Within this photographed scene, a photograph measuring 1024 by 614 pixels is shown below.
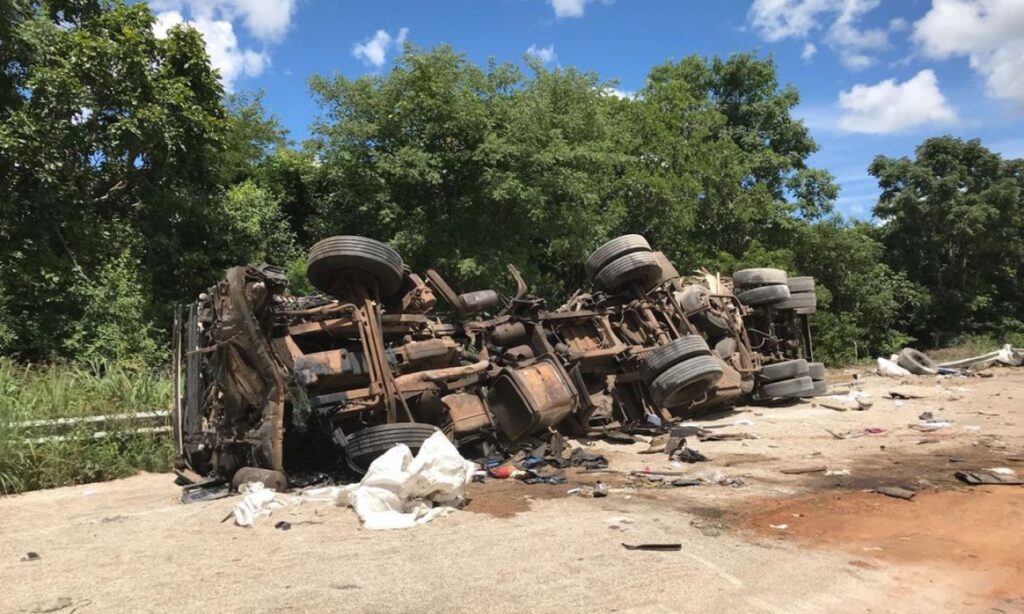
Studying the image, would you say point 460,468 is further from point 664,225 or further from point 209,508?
point 664,225

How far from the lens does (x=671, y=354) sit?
8.03m

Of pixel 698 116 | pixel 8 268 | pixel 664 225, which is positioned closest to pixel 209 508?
pixel 8 268

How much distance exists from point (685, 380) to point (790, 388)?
3.13m

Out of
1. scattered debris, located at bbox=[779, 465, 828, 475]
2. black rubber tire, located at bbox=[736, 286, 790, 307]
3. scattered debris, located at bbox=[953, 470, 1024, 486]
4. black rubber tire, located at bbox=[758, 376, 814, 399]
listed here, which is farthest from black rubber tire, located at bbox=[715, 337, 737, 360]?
scattered debris, located at bbox=[953, 470, 1024, 486]

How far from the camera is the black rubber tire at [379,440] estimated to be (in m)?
5.43

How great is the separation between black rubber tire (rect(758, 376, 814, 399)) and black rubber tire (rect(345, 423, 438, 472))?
6258 mm

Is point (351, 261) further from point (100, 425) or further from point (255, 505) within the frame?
point (100, 425)

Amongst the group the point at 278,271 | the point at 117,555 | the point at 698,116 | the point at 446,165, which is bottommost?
the point at 117,555

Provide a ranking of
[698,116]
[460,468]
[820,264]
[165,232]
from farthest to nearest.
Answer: [820,264]
[698,116]
[165,232]
[460,468]

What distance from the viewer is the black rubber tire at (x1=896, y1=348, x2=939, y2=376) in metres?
14.1

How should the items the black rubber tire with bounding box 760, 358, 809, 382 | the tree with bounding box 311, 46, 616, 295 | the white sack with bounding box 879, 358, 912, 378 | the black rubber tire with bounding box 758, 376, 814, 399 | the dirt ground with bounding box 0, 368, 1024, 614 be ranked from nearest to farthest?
the dirt ground with bounding box 0, 368, 1024, 614 → the black rubber tire with bounding box 758, 376, 814, 399 → the black rubber tire with bounding box 760, 358, 809, 382 → the tree with bounding box 311, 46, 616, 295 → the white sack with bounding box 879, 358, 912, 378

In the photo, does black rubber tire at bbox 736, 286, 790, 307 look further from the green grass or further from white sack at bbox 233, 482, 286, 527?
the green grass

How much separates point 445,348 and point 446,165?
263 inches

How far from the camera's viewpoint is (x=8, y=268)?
33.5 ft
